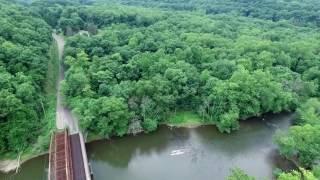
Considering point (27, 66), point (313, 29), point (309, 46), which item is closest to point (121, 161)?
point (27, 66)

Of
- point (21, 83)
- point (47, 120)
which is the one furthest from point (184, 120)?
point (21, 83)

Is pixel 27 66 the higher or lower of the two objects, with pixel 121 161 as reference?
higher

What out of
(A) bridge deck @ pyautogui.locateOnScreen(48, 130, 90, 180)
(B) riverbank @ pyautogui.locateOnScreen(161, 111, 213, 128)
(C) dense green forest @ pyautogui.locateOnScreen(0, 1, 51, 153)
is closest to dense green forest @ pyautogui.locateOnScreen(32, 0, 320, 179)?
(B) riverbank @ pyautogui.locateOnScreen(161, 111, 213, 128)

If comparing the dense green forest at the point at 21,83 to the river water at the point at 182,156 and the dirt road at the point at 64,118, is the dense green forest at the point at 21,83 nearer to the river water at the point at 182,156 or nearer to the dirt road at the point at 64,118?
the dirt road at the point at 64,118

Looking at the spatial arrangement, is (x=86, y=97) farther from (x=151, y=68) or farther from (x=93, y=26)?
(x=93, y=26)

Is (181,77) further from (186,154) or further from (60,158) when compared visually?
(60,158)
